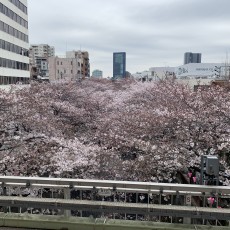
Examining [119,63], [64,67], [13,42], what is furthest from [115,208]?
[119,63]

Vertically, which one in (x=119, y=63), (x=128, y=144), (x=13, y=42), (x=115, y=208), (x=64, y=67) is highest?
(x=119, y=63)

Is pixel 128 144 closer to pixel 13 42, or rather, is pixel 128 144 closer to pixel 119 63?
pixel 13 42

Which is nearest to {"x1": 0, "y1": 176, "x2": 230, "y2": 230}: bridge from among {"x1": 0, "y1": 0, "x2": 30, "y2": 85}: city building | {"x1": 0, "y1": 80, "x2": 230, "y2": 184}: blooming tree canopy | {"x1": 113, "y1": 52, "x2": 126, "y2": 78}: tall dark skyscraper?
{"x1": 0, "y1": 80, "x2": 230, "y2": 184}: blooming tree canopy

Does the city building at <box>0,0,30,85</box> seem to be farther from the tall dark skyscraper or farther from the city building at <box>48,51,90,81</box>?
the tall dark skyscraper

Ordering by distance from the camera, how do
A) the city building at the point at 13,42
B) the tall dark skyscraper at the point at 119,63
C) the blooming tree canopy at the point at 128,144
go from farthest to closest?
the tall dark skyscraper at the point at 119,63 → the city building at the point at 13,42 → the blooming tree canopy at the point at 128,144

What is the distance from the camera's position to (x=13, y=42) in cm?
4744

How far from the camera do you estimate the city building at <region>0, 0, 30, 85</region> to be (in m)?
42.2

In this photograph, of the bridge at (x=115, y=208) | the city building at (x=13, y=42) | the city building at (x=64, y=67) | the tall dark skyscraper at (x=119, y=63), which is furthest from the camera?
the tall dark skyscraper at (x=119, y=63)

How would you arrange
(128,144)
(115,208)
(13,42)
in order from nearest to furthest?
(115,208) < (128,144) < (13,42)

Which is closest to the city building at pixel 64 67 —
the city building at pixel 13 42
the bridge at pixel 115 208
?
the city building at pixel 13 42

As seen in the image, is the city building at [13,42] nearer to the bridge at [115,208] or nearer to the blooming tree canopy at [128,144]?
the blooming tree canopy at [128,144]

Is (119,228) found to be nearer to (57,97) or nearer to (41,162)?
(41,162)

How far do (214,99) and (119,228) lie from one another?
12.3 metres

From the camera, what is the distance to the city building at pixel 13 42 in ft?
139
